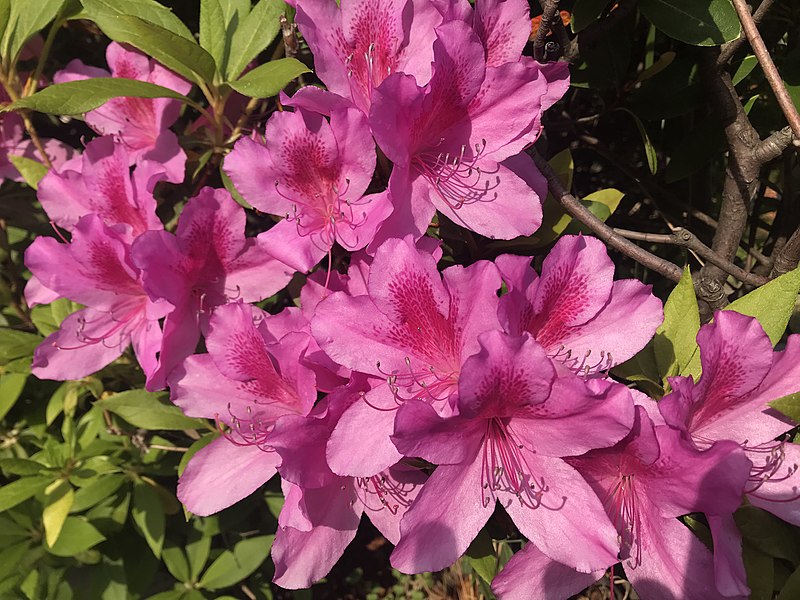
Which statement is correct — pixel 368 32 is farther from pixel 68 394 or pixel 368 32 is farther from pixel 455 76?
pixel 68 394

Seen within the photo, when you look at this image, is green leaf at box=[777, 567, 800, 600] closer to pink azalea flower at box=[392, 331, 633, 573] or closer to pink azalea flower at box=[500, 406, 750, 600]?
pink azalea flower at box=[500, 406, 750, 600]

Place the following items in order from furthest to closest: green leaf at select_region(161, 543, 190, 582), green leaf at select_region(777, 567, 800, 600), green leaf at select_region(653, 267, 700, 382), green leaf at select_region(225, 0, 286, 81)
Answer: green leaf at select_region(161, 543, 190, 582), green leaf at select_region(225, 0, 286, 81), green leaf at select_region(653, 267, 700, 382), green leaf at select_region(777, 567, 800, 600)

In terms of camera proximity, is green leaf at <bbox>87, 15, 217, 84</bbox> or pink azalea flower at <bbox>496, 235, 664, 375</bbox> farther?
green leaf at <bbox>87, 15, 217, 84</bbox>

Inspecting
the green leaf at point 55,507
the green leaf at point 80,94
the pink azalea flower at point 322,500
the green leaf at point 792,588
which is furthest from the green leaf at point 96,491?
the green leaf at point 792,588

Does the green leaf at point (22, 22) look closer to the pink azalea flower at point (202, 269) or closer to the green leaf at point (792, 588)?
the pink azalea flower at point (202, 269)

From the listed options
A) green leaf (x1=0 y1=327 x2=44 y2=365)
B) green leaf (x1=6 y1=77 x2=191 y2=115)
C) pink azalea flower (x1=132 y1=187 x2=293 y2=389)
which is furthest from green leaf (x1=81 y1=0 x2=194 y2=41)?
green leaf (x1=0 y1=327 x2=44 y2=365)

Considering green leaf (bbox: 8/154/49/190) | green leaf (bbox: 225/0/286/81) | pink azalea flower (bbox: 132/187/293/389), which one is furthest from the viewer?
green leaf (bbox: 8/154/49/190)

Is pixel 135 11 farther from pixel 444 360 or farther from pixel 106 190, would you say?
pixel 444 360
